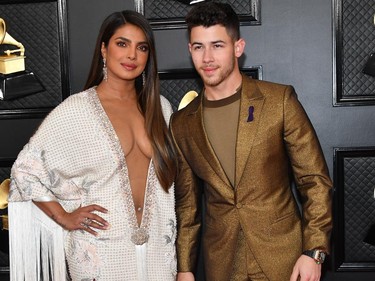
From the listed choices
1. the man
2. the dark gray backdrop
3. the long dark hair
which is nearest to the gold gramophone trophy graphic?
the dark gray backdrop

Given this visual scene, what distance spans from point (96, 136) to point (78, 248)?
0.42 meters

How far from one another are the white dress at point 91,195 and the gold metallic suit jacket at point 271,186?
0.23 meters

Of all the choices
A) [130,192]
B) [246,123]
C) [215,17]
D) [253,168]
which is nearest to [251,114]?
[246,123]

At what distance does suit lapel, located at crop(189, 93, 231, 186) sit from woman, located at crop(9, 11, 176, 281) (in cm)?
14

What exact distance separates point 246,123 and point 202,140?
0.18m

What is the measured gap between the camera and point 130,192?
7.98ft

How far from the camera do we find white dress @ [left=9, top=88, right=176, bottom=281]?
241cm

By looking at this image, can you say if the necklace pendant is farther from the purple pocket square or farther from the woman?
the purple pocket square

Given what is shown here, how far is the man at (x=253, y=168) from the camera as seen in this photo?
2.32m

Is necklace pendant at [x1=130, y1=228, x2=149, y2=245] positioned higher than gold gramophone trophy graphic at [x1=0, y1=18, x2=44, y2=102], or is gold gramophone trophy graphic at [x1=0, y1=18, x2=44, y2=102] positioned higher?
gold gramophone trophy graphic at [x1=0, y1=18, x2=44, y2=102]

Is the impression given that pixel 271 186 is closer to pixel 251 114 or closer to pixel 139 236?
pixel 251 114

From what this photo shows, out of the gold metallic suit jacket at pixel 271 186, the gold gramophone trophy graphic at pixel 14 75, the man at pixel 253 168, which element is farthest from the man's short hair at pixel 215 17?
the gold gramophone trophy graphic at pixel 14 75

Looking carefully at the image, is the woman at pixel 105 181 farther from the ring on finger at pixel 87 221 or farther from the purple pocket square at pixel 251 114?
the purple pocket square at pixel 251 114

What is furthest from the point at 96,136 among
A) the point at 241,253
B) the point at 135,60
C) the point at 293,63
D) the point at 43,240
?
the point at 293,63
